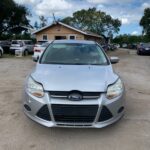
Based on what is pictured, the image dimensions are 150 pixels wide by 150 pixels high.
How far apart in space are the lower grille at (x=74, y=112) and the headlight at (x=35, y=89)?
34 centimetres

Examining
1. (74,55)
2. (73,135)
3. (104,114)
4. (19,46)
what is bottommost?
(19,46)

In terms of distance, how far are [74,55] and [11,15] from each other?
35.2 m

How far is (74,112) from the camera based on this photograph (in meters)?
4.38

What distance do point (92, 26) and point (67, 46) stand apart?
2255 inches

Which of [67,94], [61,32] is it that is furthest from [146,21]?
[67,94]

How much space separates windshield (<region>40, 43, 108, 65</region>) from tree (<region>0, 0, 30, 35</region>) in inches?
1317

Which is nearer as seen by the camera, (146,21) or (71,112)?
(71,112)

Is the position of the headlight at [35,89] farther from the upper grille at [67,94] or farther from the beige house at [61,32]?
the beige house at [61,32]

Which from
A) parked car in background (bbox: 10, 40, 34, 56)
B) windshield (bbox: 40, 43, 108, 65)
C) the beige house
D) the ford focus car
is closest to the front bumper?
the ford focus car

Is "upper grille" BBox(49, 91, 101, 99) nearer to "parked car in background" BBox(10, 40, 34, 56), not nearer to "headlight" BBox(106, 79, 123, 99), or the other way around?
"headlight" BBox(106, 79, 123, 99)

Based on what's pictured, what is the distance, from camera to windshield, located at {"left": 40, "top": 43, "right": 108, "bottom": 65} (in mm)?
5898

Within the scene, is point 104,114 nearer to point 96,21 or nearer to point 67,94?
point 67,94

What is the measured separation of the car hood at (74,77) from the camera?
4.53 meters

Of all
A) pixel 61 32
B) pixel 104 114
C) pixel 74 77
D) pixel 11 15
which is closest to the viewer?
pixel 104 114
